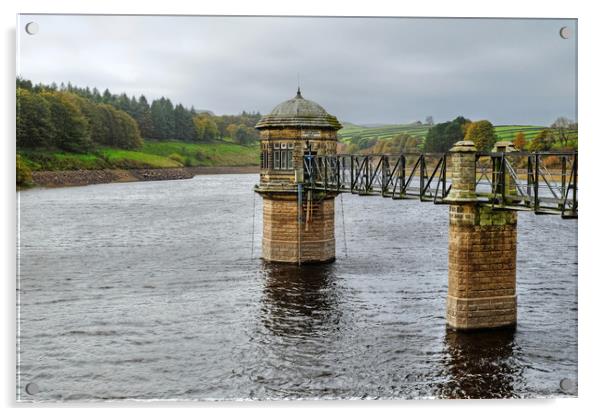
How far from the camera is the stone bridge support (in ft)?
57.7

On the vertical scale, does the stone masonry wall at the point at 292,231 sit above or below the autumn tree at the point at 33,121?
below

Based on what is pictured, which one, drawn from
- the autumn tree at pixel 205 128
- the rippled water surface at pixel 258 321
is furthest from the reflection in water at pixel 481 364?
the autumn tree at pixel 205 128

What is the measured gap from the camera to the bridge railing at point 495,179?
15311 millimetres

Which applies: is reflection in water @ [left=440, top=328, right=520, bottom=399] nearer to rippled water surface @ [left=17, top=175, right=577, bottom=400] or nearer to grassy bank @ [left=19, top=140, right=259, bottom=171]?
rippled water surface @ [left=17, top=175, right=577, bottom=400]

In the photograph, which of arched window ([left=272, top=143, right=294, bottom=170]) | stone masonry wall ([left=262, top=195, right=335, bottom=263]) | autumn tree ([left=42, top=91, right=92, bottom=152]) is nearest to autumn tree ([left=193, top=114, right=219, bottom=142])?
autumn tree ([left=42, top=91, right=92, bottom=152])

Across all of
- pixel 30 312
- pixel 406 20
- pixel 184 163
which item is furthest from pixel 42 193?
pixel 184 163

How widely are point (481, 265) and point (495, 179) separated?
7.20 feet

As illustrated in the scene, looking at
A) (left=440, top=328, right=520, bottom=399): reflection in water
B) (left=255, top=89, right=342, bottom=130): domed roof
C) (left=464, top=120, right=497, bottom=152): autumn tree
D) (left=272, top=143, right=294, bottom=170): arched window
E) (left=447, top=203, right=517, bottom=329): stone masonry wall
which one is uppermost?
(left=255, top=89, right=342, bottom=130): domed roof

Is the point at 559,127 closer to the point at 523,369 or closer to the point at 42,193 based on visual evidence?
the point at 523,369

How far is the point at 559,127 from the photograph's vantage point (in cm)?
1691

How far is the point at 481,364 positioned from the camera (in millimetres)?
16172

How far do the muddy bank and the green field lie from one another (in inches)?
448

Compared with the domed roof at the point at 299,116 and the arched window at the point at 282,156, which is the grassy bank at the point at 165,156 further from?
the domed roof at the point at 299,116
